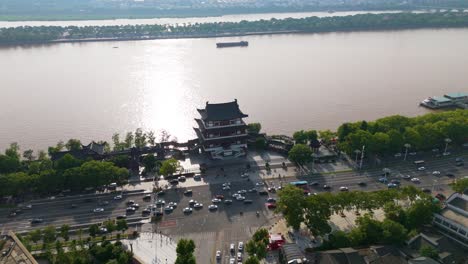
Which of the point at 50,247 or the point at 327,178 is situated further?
the point at 327,178

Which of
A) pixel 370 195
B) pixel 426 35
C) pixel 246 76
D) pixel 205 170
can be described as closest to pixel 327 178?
pixel 370 195

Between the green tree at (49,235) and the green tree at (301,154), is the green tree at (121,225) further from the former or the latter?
the green tree at (301,154)

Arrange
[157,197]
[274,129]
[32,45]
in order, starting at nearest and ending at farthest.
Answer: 1. [157,197]
2. [274,129]
3. [32,45]

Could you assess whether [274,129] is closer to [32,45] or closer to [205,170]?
[205,170]

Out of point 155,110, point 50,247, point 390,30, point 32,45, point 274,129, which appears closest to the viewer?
point 50,247

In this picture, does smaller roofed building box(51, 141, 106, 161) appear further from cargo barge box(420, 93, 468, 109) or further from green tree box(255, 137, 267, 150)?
cargo barge box(420, 93, 468, 109)

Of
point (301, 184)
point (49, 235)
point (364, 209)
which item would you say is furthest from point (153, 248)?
point (364, 209)

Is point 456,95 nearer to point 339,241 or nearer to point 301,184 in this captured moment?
point 301,184
